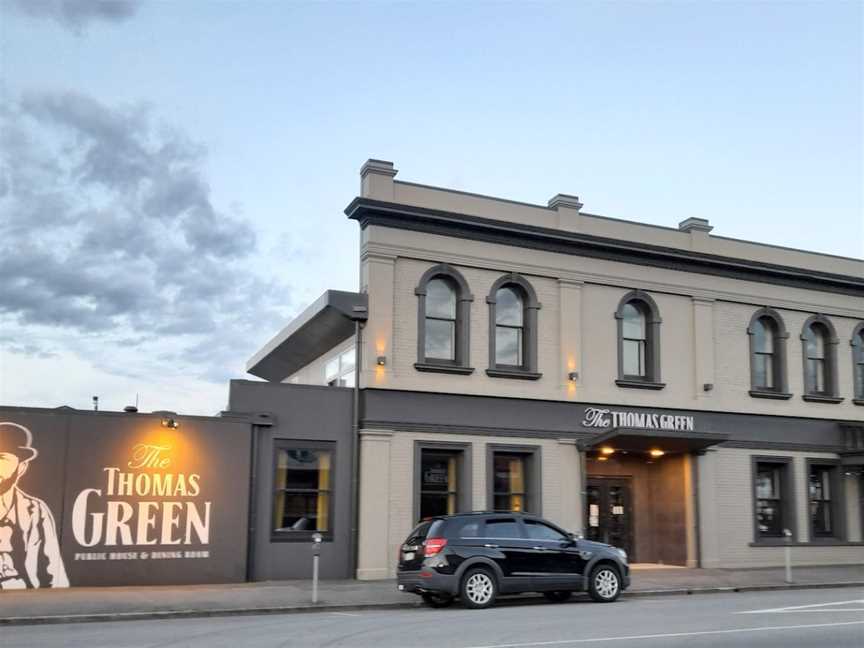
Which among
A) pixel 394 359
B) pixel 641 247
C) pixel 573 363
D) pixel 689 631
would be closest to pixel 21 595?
pixel 394 359

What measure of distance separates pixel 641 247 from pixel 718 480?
6.29 metres

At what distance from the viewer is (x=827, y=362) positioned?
27.2 m

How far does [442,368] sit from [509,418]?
6.84ft

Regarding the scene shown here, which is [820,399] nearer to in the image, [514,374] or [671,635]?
[514,374]

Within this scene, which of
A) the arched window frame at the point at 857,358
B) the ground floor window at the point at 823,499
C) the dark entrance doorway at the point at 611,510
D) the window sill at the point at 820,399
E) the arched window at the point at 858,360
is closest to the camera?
the dark entrance doorway at the point at 611,510

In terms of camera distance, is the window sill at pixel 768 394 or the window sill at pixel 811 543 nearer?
the window sill at pixel 811 543

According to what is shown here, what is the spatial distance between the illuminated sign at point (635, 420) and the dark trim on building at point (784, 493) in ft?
7.63

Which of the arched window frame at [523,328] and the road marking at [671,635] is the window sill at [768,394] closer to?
the arched window frame at [523,328]

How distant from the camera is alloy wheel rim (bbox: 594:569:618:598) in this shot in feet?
55.9

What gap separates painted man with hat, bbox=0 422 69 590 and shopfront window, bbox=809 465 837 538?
19217 mm

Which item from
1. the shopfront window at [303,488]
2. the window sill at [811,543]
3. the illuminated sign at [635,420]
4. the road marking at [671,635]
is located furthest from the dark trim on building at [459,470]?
the road marking at [671,635]

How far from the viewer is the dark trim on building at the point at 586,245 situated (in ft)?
70.4

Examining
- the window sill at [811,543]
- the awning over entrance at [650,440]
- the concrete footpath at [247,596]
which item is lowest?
the concrete footpath at [247,596]

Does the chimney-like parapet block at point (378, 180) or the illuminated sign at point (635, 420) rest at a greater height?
the chimney-like parapet block at point (378, 180)
